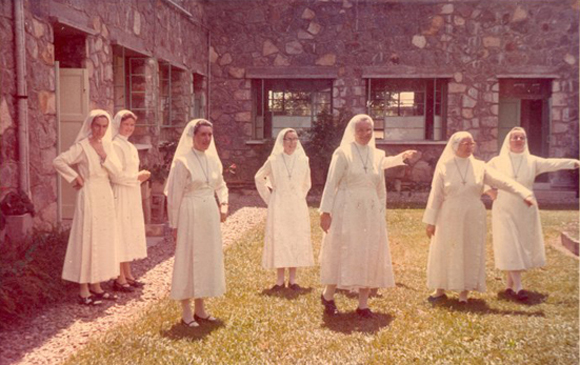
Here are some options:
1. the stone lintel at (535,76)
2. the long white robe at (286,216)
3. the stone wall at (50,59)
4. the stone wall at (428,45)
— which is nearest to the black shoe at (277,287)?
the long white robe at (286,216)

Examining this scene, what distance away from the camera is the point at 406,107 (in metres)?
15.7

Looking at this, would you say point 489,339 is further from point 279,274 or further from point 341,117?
point 341,117

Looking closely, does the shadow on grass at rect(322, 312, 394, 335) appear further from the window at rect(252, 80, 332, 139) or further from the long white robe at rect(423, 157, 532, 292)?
the window at rect(252, 80, 332, 139)

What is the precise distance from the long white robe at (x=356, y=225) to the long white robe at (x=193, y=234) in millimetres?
975

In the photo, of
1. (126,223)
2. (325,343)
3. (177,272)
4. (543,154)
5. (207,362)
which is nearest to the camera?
(207,362)

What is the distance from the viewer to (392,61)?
15.2 m

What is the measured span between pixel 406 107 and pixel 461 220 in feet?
33.9

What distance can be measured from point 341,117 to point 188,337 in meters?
10.5

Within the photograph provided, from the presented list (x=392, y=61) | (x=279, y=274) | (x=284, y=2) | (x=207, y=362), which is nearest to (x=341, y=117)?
(x=392, y=61)

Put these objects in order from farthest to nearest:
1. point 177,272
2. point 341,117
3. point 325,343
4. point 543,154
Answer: point 543,154 < point 341,117 < point 177,272 < point 325,343

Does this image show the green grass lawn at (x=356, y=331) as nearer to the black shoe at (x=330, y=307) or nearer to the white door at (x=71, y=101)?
the black shoe at (x=330, y=307)

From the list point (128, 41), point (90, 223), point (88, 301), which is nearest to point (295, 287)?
point (88, 301)

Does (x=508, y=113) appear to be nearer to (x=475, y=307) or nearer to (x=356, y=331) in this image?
(x=475, y=307)

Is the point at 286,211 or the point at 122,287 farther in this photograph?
the point at 286,211
